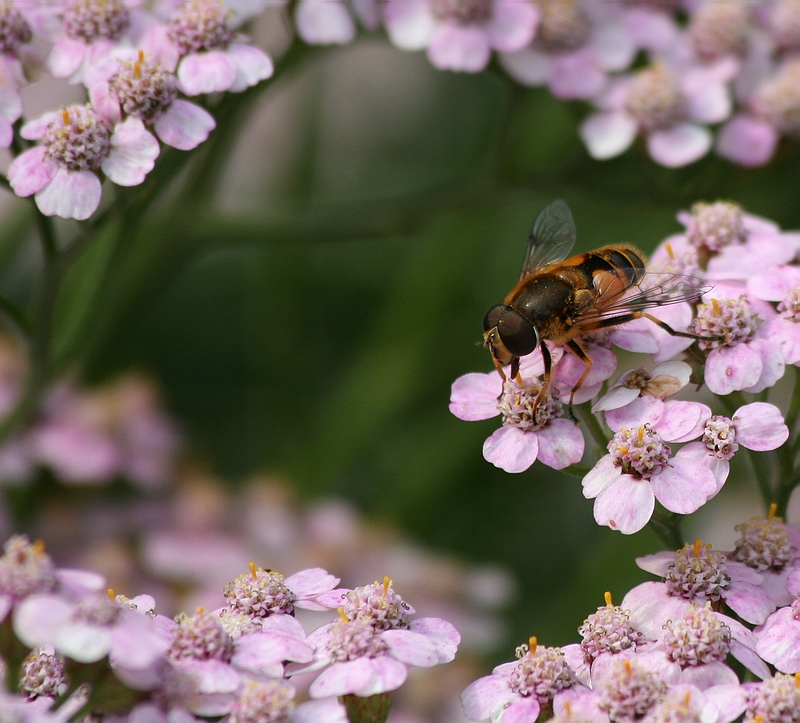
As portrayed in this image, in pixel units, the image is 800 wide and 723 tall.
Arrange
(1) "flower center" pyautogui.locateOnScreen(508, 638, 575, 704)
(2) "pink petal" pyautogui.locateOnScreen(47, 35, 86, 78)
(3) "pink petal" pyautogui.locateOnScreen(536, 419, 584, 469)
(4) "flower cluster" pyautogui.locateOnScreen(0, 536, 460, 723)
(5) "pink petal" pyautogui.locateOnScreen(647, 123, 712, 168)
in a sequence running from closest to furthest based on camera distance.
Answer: (4) "flower cluster" pyautogui.locateOnScreen(0, 536, 460, 723) < (1) "flower center" pyautogui.locateOnScreen(508, 638, 575, 704) < (3) "pink petal" pyautogui.locateOnScreen(536, 419, 584, 469) < (2) "pink petal" pyautogui.locateOnScreen(47, 35, 86, 78) < (5) "pink petal" pyautogui.locateOnScreen(647, 123, 712, 168)

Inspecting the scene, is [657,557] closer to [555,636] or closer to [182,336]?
[555,636]

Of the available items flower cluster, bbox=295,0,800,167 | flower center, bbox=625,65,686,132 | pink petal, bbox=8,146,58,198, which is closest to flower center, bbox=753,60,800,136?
flower cluster, bbox=295,0,800,167

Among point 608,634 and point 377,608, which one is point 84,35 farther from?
point 608,634

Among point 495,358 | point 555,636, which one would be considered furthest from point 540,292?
point 555,636

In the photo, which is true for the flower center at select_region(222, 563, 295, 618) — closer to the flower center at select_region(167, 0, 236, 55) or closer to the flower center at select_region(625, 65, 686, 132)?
the flower center at select_region(167, 0, 236, 55)

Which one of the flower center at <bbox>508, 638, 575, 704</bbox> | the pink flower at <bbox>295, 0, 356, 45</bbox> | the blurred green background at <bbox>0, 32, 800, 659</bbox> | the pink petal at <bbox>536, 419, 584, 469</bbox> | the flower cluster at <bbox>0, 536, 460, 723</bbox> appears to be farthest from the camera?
the blurred green background at <bbox>0, 32, 800, 659</bbox>

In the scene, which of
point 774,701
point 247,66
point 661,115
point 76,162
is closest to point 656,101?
point 661,115
